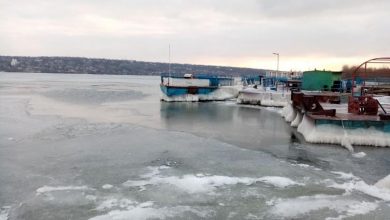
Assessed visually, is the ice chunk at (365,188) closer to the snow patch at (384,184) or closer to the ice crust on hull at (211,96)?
the snow patch at (384,184)

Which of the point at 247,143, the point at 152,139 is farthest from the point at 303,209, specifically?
the point at 152,139

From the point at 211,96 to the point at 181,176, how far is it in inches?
1043

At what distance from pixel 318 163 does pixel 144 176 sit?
4711 mm

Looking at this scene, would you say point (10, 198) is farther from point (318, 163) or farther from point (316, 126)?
point (316, 126)

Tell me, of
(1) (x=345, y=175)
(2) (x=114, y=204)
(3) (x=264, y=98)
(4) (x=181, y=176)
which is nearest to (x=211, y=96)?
(3) (x=264, y=98)

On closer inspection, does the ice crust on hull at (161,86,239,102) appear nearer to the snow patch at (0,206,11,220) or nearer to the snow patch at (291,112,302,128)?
the snow patch at (291,112,302,128)

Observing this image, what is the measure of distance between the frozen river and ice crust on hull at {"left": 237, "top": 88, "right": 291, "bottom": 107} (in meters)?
13.9

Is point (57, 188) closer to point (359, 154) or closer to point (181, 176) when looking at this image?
point (181, 176)

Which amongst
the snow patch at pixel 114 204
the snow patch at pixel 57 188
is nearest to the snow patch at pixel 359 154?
the snow patch at pixel 114 204

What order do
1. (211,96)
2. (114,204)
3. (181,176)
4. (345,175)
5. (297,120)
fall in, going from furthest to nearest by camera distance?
1. (211,96)
2. (297,120)
3. (345,175)
4. (181,176)
5. (114,204)

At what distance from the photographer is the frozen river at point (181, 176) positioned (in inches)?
285

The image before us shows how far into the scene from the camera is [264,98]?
3122 centimetres

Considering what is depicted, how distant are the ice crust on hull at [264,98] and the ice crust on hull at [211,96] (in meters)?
3.39

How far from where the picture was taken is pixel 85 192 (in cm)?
812
